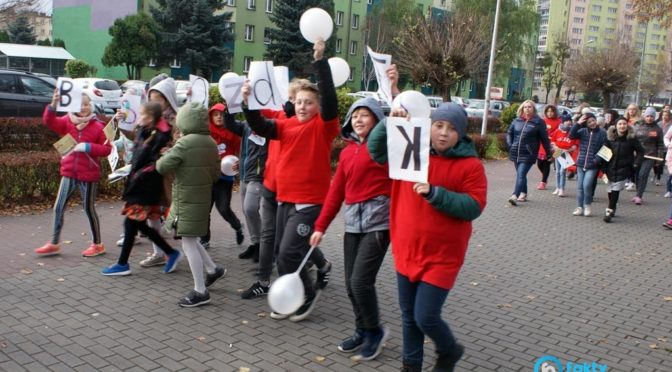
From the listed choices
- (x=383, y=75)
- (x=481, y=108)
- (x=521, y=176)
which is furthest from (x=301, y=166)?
(x=481, y=108)

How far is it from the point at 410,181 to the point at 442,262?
0.49m

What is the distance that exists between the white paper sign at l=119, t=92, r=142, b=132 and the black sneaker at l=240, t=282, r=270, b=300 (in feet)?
7.79

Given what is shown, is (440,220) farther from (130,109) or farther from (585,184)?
(585,184)

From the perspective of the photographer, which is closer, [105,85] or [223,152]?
[223,152]

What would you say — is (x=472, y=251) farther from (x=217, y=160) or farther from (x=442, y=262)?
(x=442, y=262)

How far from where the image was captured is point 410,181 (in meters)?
3.55

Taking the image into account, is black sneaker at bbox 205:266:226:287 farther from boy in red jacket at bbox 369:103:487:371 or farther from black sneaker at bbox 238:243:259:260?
boy in red jacket at bbox 369:103:487:371

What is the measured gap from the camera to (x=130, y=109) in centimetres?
688

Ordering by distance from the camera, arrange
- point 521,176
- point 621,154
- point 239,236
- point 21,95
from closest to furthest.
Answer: point 239,236 → point 621,154 → point 521,176 → point 21,95

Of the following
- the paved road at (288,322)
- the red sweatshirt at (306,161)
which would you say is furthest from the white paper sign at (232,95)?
the paved road at (288,322)

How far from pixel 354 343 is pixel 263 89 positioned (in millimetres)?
2077

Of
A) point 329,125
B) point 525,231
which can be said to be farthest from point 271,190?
point 525,231

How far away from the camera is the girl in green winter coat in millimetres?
5199

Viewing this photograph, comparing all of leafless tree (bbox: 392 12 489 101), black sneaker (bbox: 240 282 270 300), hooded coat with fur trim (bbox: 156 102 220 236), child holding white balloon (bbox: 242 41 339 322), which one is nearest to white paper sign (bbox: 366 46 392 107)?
child holding white balloon (bbox: 242 41 339 322)
